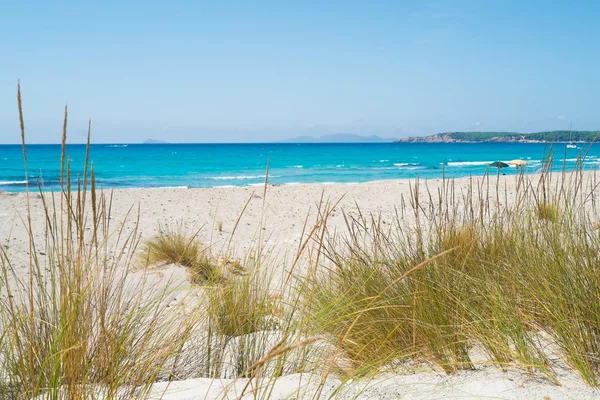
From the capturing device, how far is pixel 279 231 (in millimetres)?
7488

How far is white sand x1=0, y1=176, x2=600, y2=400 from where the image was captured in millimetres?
1658

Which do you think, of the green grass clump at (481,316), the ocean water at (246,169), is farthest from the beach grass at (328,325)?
the ocean water at (246,169)

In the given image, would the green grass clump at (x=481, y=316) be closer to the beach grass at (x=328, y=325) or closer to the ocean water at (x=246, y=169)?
the beach grass at (x=328, y=325)

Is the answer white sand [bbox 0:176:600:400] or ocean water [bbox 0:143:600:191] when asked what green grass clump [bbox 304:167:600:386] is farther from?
ocean water [bbox 0:143:600:191]

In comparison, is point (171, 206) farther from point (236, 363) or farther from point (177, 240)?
point (236, 363)

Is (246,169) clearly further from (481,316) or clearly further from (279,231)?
(481,316)

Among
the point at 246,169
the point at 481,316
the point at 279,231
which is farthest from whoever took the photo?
the point at 246,169

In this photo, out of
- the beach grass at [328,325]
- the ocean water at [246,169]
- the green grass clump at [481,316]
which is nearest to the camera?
the beach grass at [328,325]

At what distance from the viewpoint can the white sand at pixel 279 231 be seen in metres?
1.66

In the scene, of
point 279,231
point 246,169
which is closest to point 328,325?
point 279,231

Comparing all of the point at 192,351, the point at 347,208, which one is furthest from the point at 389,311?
the point at 347,208

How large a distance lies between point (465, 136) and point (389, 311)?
12651cm

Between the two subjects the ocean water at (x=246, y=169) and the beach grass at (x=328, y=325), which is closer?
the beach grass at (x=328, y=325)

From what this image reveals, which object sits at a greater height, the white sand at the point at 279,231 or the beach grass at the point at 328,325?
the beach grass at the point at 328,325
